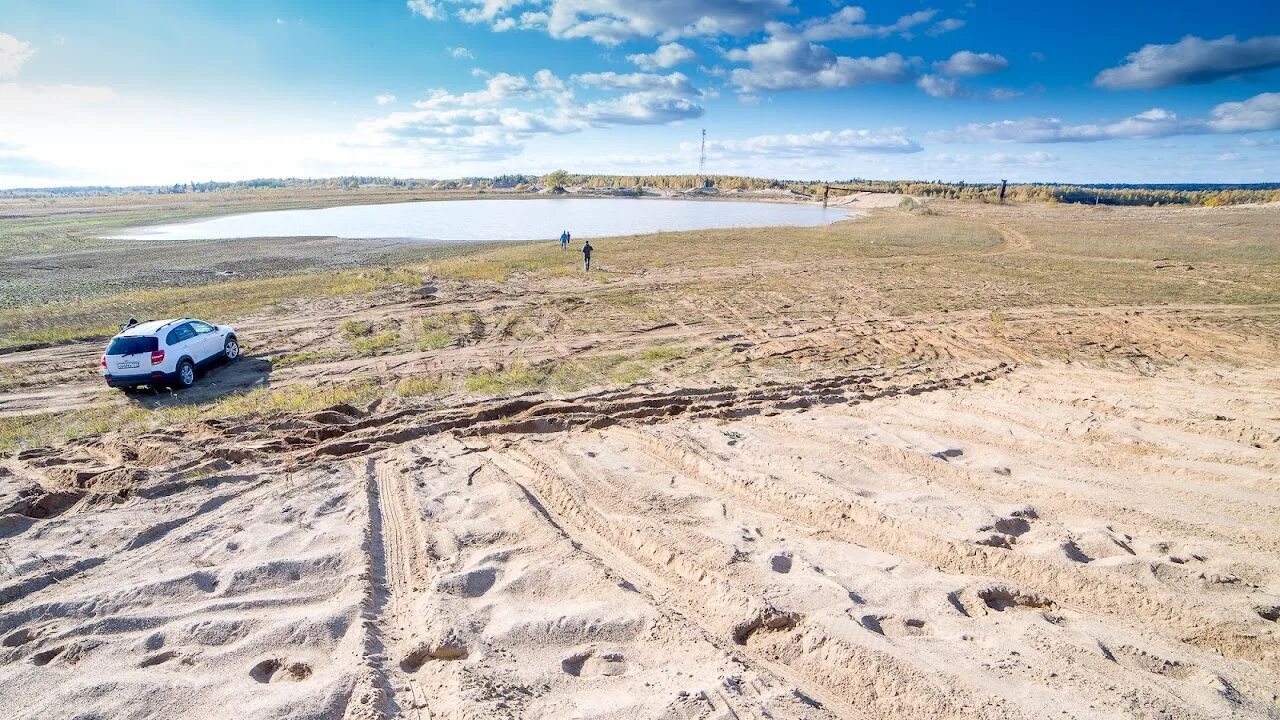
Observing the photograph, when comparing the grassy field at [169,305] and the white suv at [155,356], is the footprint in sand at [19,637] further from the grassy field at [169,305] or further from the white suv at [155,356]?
the grassy field at [169,305]

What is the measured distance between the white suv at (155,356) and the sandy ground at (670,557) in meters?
1.13

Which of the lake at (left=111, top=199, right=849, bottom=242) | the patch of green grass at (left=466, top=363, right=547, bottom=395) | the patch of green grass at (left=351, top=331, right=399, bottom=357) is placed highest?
the lake at (left=111, top=199, right=849, bottom=242)

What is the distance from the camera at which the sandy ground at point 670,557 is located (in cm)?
470

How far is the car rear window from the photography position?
13234 mm

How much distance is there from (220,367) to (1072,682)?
17.7 metres

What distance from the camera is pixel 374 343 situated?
55.8 ft

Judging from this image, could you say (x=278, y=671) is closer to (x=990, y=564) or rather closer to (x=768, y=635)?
(x=768, y=635)

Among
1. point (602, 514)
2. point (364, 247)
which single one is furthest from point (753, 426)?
point (364, 247)

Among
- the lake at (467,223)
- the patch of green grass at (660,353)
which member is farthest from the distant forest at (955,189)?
the patch of green grass at (660,353)

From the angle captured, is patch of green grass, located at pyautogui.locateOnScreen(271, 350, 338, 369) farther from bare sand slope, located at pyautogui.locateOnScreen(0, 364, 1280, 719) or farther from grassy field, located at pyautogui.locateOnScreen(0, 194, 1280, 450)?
bare sand slope, located at pyautogui.locateOnScreen(0, 364, 1280, 719)

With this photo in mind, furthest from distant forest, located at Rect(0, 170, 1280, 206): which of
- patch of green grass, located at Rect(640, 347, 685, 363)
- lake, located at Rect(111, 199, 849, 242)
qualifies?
patch of green grass, located at Rect(640, 347, 685, 363)

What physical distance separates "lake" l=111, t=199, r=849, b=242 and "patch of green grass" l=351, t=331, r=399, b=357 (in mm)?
29683

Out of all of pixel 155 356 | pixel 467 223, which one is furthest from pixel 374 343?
pixel 467 223

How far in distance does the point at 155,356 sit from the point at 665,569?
12840 millimetres
